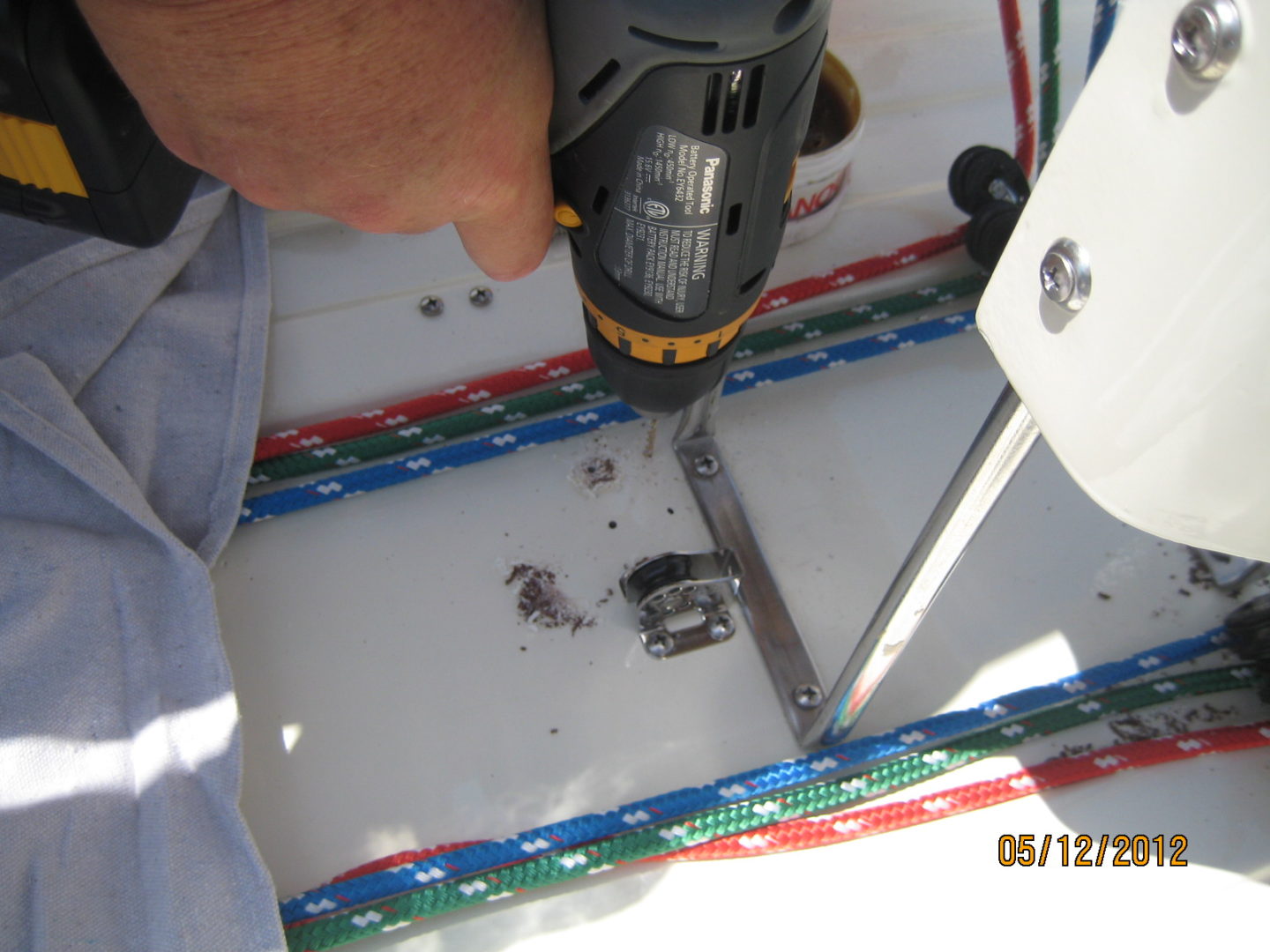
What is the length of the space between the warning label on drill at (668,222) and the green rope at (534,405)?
33 centimetres

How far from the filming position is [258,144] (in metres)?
0.41

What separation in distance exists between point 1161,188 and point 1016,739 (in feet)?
1.83

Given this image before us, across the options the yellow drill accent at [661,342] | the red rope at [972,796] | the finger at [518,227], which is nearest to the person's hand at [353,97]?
the finger at [518,227]

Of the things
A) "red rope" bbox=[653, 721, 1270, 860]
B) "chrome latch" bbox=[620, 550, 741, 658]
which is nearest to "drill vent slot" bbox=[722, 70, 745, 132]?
"chrome latch" bbox=[620, 550, 741, 658]

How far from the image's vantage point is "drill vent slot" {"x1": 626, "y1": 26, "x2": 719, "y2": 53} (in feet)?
1.41

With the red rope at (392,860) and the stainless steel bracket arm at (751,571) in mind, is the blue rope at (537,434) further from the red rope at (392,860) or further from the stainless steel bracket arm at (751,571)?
the red rope at (392,860)

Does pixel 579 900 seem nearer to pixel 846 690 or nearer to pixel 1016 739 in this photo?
pixel 846 690

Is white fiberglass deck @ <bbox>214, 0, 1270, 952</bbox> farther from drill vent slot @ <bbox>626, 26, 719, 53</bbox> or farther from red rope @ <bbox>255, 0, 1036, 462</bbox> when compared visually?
drill vent slot @ <bbox>626, 26, 719, 53</bbox>

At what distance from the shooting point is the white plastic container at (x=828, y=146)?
2.97ft

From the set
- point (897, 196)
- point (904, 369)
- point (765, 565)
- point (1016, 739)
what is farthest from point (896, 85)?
point (1016, 739)

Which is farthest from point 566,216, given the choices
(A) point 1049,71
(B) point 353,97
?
(A) point 1049,71

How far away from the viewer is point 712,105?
46cm
